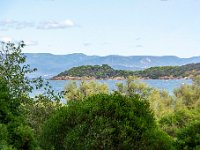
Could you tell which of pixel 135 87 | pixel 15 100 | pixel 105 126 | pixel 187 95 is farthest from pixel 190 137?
pixel 187 95

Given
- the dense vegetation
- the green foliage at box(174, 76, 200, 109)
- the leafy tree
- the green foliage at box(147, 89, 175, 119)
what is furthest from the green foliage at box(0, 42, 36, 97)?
the green foliage at box(174, 76, 200, 109)

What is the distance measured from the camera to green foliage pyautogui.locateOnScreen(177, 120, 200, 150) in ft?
52.5

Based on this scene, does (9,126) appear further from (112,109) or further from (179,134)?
(179,134)

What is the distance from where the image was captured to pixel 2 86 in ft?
45.8

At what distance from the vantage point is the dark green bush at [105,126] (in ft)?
45.2

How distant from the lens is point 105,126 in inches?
546

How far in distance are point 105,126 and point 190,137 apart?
12.5ft

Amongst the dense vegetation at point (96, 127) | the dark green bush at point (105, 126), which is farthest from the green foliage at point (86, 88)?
the dark green bush at point (105, 126)

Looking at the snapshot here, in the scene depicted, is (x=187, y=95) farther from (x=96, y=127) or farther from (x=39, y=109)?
(x=96, y=127)

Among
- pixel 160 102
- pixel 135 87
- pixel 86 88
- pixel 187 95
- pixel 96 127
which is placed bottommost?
pixel 160 102

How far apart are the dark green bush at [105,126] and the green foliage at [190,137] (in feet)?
4.56

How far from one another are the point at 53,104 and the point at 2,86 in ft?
35.6

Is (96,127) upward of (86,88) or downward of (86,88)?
upward

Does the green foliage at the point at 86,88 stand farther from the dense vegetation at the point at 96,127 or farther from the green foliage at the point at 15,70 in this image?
the dense vegetation at the point at 96,127
